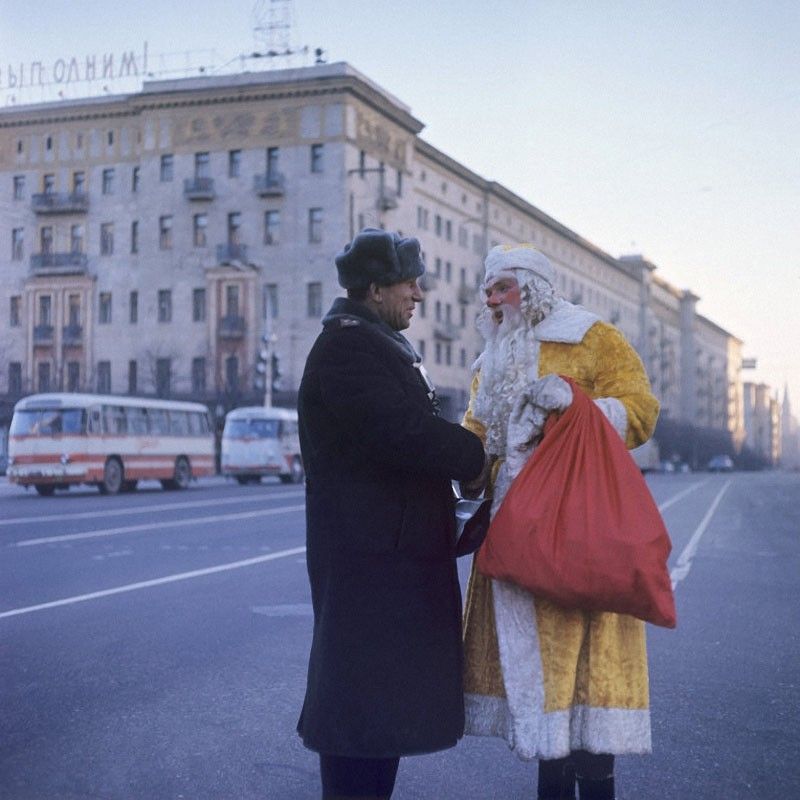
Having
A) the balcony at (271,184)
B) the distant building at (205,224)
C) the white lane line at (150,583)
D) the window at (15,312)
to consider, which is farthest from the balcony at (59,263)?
the white lane line at (150,583)

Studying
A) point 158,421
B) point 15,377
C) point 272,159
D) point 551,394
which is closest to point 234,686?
point 551,394

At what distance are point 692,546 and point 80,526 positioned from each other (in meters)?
8.77

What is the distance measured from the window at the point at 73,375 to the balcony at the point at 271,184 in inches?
555

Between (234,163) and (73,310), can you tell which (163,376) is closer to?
(73,310)

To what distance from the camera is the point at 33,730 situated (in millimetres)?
5164

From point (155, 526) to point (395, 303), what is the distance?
1484cm

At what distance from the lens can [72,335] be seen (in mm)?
62969

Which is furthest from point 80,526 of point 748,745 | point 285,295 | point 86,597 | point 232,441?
point 285,295

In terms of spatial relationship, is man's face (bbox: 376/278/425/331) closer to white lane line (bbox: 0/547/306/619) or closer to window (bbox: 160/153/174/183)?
white lane line (bbox: 0/547/306/619)

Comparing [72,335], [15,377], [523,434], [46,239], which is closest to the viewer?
[523,434]

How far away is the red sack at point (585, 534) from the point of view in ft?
9.78

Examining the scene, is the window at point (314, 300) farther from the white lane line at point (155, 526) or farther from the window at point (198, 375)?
the white lane line at point (155, 526)

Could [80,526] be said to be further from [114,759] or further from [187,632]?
[114,759]

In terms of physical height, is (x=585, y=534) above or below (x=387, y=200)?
below
